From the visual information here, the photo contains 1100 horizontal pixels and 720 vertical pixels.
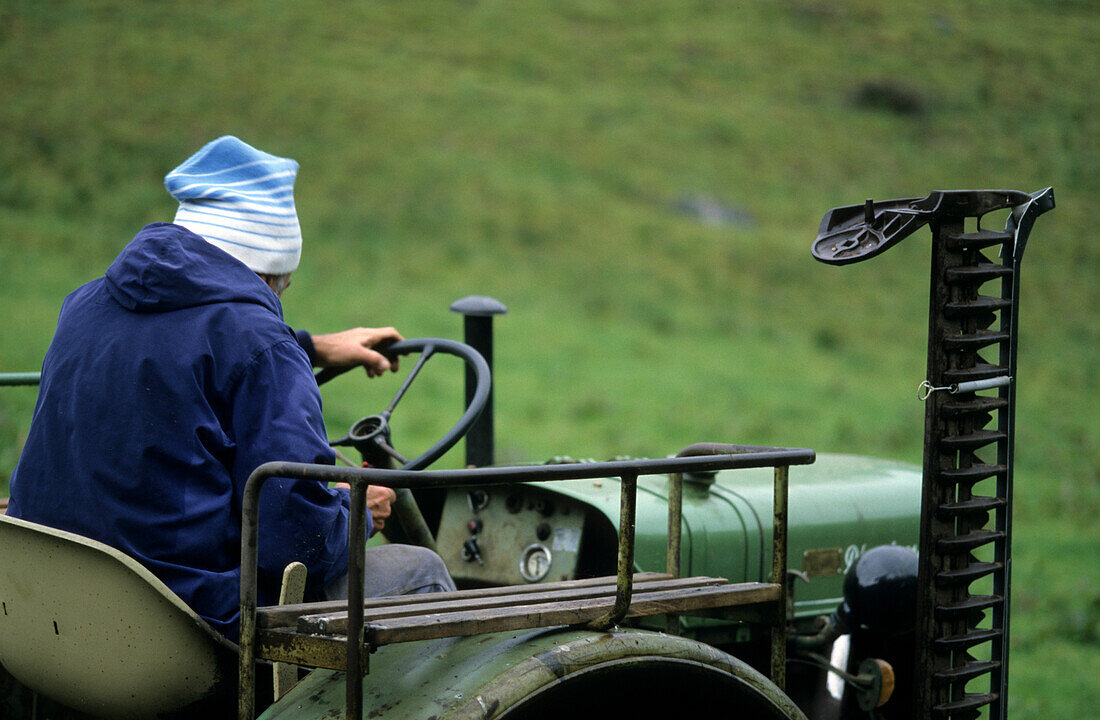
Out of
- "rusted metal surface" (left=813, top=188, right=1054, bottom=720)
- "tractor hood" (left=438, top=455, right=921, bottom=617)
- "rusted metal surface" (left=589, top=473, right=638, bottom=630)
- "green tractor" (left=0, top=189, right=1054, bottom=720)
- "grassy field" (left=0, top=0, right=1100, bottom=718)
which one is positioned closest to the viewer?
"green tractor" (left=0, top=189, right=1054, bottom=720)

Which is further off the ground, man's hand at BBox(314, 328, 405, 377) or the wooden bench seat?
man's hand at BBox(314, 328, 405, 377)

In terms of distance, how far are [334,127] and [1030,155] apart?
47.3 ft

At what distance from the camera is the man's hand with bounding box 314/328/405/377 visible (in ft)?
9.89

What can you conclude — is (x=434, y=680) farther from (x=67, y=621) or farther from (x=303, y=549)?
(x=67, y=621)

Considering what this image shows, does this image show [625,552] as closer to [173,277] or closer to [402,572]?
[402,572]

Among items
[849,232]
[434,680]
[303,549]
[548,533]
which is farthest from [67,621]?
[849,232]

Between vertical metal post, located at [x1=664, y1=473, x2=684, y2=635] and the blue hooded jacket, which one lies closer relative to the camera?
the blue hooded jacket

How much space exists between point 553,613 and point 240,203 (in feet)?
3.32

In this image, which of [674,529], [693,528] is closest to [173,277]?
[674,529]

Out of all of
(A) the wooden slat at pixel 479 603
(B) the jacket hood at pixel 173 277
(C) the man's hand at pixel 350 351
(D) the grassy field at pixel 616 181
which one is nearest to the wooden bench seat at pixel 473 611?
(A) the wooden slat at pixel 479 603

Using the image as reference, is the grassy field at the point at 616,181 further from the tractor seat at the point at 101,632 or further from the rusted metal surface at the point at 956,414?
the tractor seat at the point at 101,632

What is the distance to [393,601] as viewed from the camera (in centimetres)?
211

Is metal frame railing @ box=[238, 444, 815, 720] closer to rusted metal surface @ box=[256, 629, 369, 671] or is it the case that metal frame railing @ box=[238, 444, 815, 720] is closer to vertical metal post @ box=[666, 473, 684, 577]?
rusted metal surface @ box=[256, 629, 369, 671]

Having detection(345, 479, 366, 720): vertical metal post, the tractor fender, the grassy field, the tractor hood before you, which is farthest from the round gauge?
the grassy field
